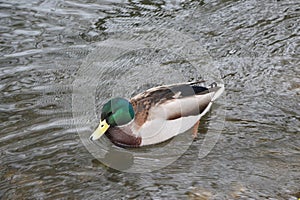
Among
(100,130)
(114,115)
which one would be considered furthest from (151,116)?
(100,130)

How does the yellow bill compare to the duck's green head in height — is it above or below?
below

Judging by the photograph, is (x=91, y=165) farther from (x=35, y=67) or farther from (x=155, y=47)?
(x=155, y=47)

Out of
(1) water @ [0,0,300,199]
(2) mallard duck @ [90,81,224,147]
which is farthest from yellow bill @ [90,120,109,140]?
(1) water @ [0,0,300,199]

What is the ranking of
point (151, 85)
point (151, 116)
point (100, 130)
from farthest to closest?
point (151, 85) < point (151, 116) < point (100, 130)

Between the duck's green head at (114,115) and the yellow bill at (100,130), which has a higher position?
the duck's green head at (114,115)

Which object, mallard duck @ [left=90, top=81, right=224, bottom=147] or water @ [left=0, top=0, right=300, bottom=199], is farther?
mallard duck @ [left=90, top=81, right=224, bottom=147]

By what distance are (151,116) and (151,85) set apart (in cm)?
102

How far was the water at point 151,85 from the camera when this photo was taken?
4941mm

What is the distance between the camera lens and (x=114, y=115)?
550 centimetres

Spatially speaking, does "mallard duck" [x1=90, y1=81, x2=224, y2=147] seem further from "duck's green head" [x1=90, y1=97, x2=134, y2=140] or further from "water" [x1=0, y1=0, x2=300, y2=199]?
"water" [x1=0, y1=0, x2=300, y2=199]

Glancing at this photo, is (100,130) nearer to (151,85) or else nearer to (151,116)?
→ (151,116)

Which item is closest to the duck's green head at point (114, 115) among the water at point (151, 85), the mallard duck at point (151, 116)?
the mallard duck at point (151, 116)

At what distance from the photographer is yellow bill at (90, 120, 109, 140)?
213 inches

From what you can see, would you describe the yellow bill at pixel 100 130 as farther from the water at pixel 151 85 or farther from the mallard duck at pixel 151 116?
the water at pixel 151 85
